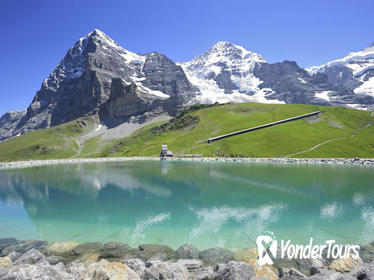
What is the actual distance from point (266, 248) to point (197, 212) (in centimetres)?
1220

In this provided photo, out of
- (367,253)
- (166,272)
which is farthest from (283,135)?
(166,272)

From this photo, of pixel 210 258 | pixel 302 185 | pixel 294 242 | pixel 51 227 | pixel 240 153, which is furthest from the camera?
pixel 240 153

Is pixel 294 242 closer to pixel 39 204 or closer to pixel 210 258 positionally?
pixel 210 258

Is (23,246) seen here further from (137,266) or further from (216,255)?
(216,255)

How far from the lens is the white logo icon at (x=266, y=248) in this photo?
57.6 ft

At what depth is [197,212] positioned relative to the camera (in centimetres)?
3066

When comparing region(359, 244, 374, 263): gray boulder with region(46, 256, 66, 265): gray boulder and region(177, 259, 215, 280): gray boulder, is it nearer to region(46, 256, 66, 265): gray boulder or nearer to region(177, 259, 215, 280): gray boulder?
region(177, 259, 215, 280): gray boulder

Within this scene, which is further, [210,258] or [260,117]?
[260,117]

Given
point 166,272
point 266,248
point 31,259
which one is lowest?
point 266,248

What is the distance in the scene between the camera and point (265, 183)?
48156 mm

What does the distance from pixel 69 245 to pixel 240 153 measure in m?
104

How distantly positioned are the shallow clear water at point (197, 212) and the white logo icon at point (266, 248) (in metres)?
0.69

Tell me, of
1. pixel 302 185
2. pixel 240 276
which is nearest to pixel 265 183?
pixel 302 185

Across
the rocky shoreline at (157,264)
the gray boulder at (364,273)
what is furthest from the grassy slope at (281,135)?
the gray boulder at (364,273)
